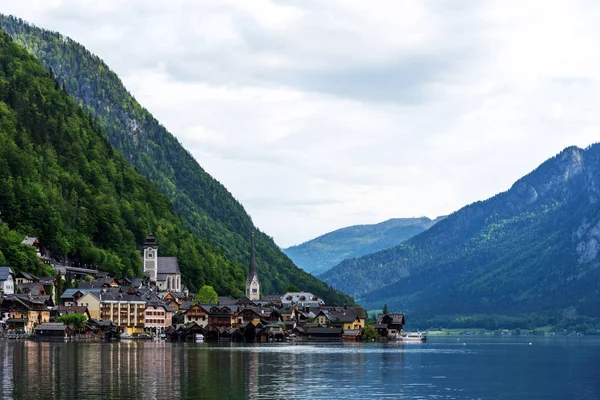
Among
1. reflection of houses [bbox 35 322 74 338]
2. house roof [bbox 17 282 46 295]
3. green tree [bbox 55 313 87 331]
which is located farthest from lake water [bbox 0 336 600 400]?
house roof [bbox 17 282 46 295]

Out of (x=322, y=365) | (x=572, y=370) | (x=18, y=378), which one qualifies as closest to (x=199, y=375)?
(x=18, y=378)

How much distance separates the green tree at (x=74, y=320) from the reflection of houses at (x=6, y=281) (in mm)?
11009

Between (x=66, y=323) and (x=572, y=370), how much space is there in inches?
3777

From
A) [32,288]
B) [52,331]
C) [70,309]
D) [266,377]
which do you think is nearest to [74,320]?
[52,331]

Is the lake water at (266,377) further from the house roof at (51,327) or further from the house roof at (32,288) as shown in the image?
the house roof at (32,288)

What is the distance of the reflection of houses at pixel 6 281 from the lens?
191 m

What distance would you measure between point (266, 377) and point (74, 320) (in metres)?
97.6

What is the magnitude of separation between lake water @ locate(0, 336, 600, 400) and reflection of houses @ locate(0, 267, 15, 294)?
54.4 meters

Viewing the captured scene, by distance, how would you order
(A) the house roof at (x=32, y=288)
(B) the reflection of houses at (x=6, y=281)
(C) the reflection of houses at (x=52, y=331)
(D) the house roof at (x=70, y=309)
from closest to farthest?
1. (C) the reflection of houses at (x=52, y=331)
2. (B) the reflection of houses at (x=6, y=281)
3. (A) the house roof at (x=32, y=288)
4. (D) the house roof at (x=70, y=309)

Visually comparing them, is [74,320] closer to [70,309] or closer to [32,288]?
[70,309]

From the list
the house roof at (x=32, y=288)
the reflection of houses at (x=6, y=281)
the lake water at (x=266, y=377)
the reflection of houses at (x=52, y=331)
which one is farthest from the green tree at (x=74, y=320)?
the lake water at (x=266, y=377)

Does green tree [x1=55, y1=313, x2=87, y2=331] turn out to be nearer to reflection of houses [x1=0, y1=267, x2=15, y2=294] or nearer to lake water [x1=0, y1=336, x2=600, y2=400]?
reflection of houses [x1=0, y1=267, x2=15, y2=294]

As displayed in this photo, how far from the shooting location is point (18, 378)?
87812 mm

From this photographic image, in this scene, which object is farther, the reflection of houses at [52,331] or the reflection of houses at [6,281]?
the reflection of houses at [6,281]
